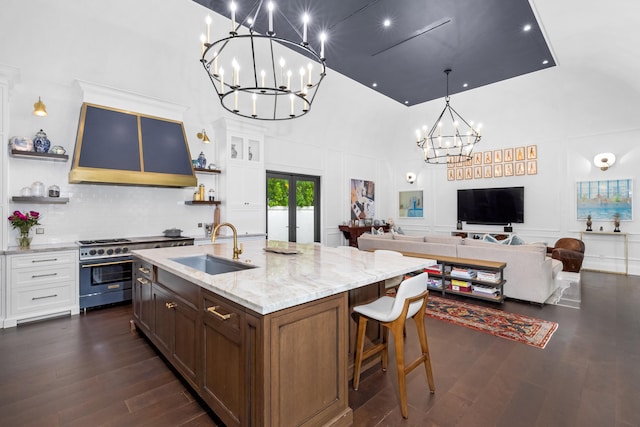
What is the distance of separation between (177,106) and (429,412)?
17.2 feet

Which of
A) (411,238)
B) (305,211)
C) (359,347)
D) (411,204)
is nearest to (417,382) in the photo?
(359,347)

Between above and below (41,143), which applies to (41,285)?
below

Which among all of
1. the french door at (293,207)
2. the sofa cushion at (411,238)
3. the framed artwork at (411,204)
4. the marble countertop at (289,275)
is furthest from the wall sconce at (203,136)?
the framed artwork at (411,204)

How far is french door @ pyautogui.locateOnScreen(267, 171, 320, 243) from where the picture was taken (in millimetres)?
7070

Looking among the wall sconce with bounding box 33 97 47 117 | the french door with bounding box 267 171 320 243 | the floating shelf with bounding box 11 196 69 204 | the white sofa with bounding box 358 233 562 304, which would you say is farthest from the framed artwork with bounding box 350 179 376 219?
the wall sconce with bounding box 33 97 47 117

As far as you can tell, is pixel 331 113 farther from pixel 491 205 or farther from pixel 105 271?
pixel 105 271

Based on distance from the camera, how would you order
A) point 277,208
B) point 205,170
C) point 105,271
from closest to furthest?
point 105,271 < point 205,170 < point 277,208

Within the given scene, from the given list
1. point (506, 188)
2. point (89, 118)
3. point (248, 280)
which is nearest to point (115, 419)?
point (248, 280)

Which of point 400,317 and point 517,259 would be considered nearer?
point 400,317

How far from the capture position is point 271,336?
57.2 inches

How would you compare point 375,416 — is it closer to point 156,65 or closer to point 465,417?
point 465,417

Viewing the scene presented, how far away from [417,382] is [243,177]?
4.56 m

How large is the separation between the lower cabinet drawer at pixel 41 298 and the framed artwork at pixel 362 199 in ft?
21.6

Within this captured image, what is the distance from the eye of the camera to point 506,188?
25.0ft
